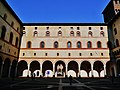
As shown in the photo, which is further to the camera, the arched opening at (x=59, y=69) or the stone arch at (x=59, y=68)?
the arched opening at (x=59, y=69)

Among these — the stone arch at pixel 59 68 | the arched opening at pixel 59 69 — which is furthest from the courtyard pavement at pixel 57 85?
the arched opening at pixel 59 69

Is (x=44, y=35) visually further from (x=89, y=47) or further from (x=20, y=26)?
(x=89, y=47)

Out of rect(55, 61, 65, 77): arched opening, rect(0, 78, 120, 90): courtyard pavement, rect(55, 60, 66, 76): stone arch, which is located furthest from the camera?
rect(55, 61, 65, 77): arched opening

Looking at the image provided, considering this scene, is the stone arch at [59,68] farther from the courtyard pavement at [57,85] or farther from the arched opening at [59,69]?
the courtyard pavement at [57,85]

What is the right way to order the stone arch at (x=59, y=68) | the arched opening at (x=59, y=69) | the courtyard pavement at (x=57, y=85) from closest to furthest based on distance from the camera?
the courtyard pavement at (x=57, y=85) → the stone arch at (x=59, y=68) → the arched opening at (x=59, y=69)

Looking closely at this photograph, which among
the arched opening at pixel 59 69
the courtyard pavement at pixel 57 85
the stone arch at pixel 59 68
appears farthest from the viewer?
the arched opening at pixel 59 69

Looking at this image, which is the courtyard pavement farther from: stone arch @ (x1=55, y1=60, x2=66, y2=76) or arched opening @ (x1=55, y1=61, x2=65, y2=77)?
arched opening @ (x1=55, y1=61, x2=65, y2=77)

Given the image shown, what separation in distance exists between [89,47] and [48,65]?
42.6ft

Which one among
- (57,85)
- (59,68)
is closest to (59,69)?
(59,68)

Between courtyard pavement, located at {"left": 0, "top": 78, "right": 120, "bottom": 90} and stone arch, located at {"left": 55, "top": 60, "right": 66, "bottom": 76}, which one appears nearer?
courtyard pavement, located at {"left": 0, "top": 78, "right": 120, "bottom": 90}

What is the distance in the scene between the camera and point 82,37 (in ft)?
111

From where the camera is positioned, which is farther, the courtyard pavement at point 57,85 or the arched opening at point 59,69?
the arched opening at point 59,69

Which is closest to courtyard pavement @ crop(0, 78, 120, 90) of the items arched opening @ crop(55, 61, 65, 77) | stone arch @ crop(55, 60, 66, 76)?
stone arch @ crop(55, 60, 66, 76)

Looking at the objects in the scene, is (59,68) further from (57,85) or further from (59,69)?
(57,85)
